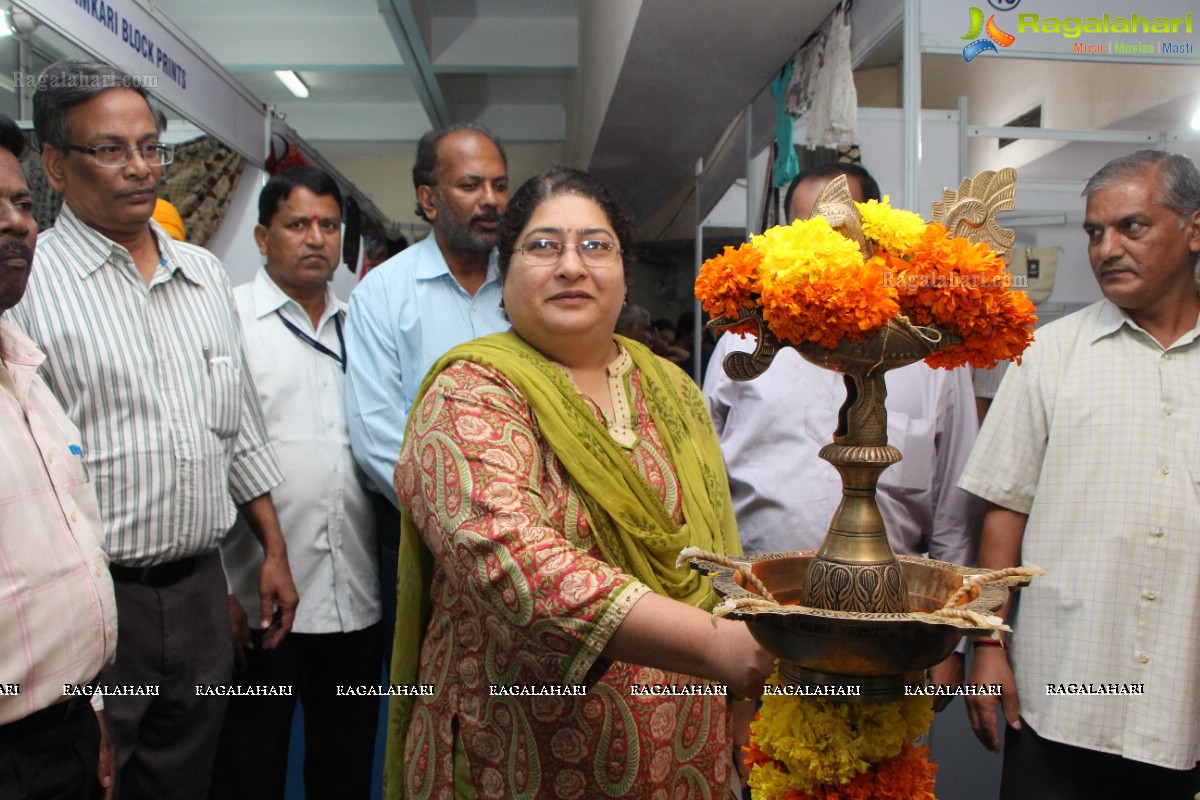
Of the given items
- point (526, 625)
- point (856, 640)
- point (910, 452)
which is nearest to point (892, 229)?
point (856, 640)

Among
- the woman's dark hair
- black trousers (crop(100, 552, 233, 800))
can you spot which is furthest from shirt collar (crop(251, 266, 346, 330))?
the woman's dark hair

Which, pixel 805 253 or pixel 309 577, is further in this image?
pixel 309 577

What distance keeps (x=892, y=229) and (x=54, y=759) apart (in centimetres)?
167

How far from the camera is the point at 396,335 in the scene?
2.73 m

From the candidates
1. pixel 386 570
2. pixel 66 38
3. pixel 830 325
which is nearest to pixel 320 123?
pixel 66 38

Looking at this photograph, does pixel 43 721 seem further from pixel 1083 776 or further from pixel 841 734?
pixel 1083 776

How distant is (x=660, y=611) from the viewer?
119cm

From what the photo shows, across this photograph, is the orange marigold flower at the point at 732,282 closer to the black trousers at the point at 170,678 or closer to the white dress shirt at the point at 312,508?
the black trousers at the point at 170,678

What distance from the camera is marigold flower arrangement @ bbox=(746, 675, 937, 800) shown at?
1.09 m

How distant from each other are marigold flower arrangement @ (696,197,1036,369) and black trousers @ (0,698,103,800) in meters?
1.41

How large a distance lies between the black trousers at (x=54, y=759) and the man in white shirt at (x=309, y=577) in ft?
3.39

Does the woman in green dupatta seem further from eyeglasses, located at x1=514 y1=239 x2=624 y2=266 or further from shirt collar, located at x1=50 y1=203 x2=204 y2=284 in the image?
shirt collar, located at x1=50 y1=203 x2=204 y2=284

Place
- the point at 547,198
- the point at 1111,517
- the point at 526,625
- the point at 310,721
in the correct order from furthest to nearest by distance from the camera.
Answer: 1. the point at 310,721
2. the point at 1111,517
3. the point at 547,198
4. the point at 526,625

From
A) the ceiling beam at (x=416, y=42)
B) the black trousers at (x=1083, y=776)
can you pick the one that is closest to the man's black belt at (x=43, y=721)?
the black trousers at (x=1083, y=776)
